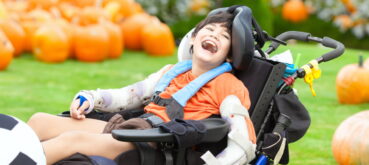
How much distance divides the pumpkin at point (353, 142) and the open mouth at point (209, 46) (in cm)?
150

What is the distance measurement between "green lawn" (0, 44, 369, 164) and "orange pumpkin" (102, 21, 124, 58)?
0.44 ft

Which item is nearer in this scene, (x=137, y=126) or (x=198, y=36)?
(x=137, y=126)

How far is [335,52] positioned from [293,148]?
1.70 meters

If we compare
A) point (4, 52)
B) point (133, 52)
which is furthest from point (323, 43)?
point (133, 52)

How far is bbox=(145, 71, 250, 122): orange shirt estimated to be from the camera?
9.87 ft

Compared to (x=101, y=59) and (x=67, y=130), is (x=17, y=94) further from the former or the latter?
(x=67, y=130)

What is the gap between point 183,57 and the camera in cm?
352

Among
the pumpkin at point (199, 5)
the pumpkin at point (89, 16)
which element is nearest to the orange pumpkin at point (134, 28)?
the pumpkin at point (89, 16)

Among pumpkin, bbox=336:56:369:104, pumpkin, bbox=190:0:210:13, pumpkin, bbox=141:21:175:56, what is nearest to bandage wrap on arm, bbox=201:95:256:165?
pumpkin, bbox=336:56:369:104

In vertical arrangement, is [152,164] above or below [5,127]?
below

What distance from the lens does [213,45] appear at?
123 inches

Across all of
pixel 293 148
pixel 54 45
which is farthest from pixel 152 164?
pixel 54 45

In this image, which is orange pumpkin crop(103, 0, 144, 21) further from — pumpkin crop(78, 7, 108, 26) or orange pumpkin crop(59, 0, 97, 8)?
pumpkin crop(78, 7, 108, 26)

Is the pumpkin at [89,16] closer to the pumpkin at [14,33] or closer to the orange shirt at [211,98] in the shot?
the pumpkin at [14,33]
